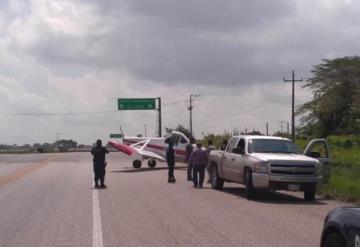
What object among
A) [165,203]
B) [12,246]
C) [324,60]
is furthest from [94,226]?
[324,60]

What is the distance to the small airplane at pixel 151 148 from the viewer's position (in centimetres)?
3997

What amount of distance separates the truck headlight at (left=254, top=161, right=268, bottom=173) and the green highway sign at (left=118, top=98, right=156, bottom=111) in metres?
50.7

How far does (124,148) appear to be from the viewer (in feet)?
134

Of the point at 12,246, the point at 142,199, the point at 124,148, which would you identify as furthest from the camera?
the point at 124,148

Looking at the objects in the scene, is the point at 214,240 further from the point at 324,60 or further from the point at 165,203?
the point at 324,60

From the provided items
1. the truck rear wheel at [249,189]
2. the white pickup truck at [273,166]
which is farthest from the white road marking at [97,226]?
the white pickup truck at [273,166]

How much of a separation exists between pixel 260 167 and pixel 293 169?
0.93 metres

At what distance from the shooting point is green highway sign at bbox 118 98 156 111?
70.0 meters

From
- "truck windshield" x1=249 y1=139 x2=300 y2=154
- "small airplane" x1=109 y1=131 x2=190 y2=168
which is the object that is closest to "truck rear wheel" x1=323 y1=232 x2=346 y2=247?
"truck windshield" x1=249 y1=139 x2=300 y2=154

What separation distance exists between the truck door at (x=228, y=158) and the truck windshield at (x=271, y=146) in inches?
42.7

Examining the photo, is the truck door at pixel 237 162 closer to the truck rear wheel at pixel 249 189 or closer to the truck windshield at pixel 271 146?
the truck windshield at pixel 271 146

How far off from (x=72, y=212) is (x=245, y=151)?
6889 mm

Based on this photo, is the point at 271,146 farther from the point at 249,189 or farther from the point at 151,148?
the point at 151,148

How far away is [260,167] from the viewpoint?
1969 cm
